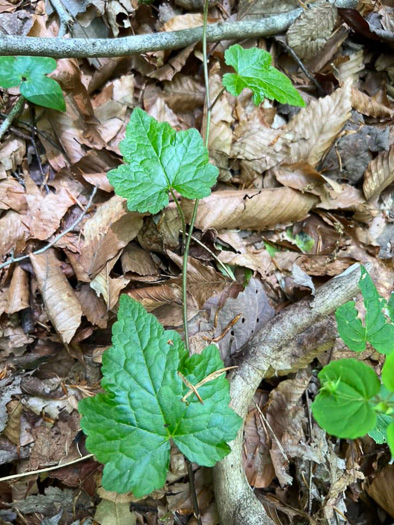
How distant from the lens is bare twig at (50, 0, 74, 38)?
2.50 meters

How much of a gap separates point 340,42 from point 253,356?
7.90 ft

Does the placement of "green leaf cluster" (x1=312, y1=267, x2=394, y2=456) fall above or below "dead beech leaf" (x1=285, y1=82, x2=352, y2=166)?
below

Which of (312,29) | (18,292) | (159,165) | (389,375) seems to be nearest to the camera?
(389,375)

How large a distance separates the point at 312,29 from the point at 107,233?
82.6 inches

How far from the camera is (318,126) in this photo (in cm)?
260

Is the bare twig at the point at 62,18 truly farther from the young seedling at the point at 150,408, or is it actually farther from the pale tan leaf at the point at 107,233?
the young seedling at the point at 150,408

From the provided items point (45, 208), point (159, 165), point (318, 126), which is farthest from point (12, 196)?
point (318, 126)

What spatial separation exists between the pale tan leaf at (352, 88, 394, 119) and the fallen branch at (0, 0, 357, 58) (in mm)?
691

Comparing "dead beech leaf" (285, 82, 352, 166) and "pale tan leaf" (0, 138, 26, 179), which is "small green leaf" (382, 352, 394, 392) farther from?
"pale tan leaf" (0, 138, 26, 179)

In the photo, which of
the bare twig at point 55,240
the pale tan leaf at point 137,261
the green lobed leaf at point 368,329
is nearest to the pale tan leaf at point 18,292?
the bare twig at point 55,240

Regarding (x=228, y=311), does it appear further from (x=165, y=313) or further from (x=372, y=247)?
(x=372, y=247)

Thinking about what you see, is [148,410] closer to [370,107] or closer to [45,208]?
[45,208]

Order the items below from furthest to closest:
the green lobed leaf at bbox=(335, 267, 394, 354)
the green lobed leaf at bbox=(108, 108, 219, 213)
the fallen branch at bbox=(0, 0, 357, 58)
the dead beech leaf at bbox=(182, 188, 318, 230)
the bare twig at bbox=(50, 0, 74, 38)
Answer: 1. the bare twig at bbox=(50, 0, 74, 38)
2. the dead beech leaf at bbox=(182, 188, 318, 230)
3. the fallen branch at bbox=(0, 0, 357, 58)
4. the green lobed leaf at bbox=(108, 108, 219, 213)
5. the green lobed leaf at bbox=(335, 267, 394, 354)

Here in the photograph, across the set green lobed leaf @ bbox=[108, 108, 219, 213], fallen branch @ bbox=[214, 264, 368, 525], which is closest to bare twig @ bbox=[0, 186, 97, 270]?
green lobed leaf @ bbox=[108, 108, 219, 213]
